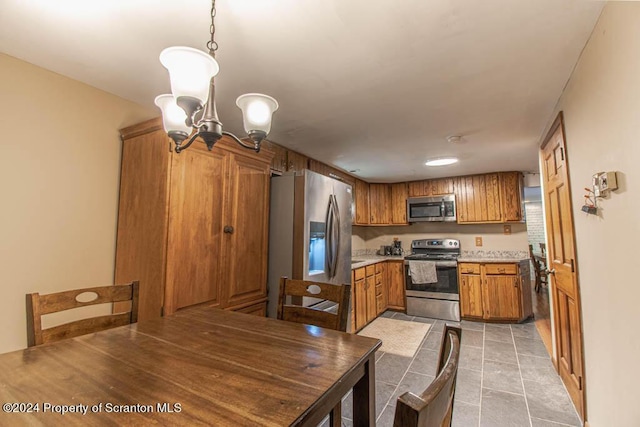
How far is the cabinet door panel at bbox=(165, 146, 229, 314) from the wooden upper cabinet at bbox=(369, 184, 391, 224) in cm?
360

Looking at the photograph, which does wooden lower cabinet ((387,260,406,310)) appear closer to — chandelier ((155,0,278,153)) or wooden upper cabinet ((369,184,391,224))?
wooden upper cabinet ((369,184,391,224))

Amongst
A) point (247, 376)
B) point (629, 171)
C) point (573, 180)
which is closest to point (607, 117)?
point (629, 171)

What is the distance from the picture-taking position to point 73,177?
72.8 inches

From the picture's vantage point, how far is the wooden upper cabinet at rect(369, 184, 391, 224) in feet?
17.5

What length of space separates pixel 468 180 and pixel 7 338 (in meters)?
5.30

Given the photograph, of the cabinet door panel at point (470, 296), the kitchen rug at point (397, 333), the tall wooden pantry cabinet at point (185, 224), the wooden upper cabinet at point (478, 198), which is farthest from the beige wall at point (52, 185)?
the wooden upper cabinet at point (478, 198)

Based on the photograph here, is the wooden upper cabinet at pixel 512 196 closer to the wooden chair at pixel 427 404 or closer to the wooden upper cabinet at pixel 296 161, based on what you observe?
the wooden upper cabinet at pixel 296 161

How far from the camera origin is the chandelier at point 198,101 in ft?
3.16

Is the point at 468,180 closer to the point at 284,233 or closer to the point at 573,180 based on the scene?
the point at 573,180

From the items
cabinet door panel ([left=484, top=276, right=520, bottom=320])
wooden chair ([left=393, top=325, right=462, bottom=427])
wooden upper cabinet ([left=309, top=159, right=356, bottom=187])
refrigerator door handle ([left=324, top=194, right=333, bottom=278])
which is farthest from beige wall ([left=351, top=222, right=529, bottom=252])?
wooden chair ([left=393, top=325, right=462, bottom=427])

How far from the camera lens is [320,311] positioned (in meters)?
1.51

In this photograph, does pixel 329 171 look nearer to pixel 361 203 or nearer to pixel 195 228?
pixel 361 203

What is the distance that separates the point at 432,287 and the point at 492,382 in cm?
190

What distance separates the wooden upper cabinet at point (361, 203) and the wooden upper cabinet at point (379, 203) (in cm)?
12
